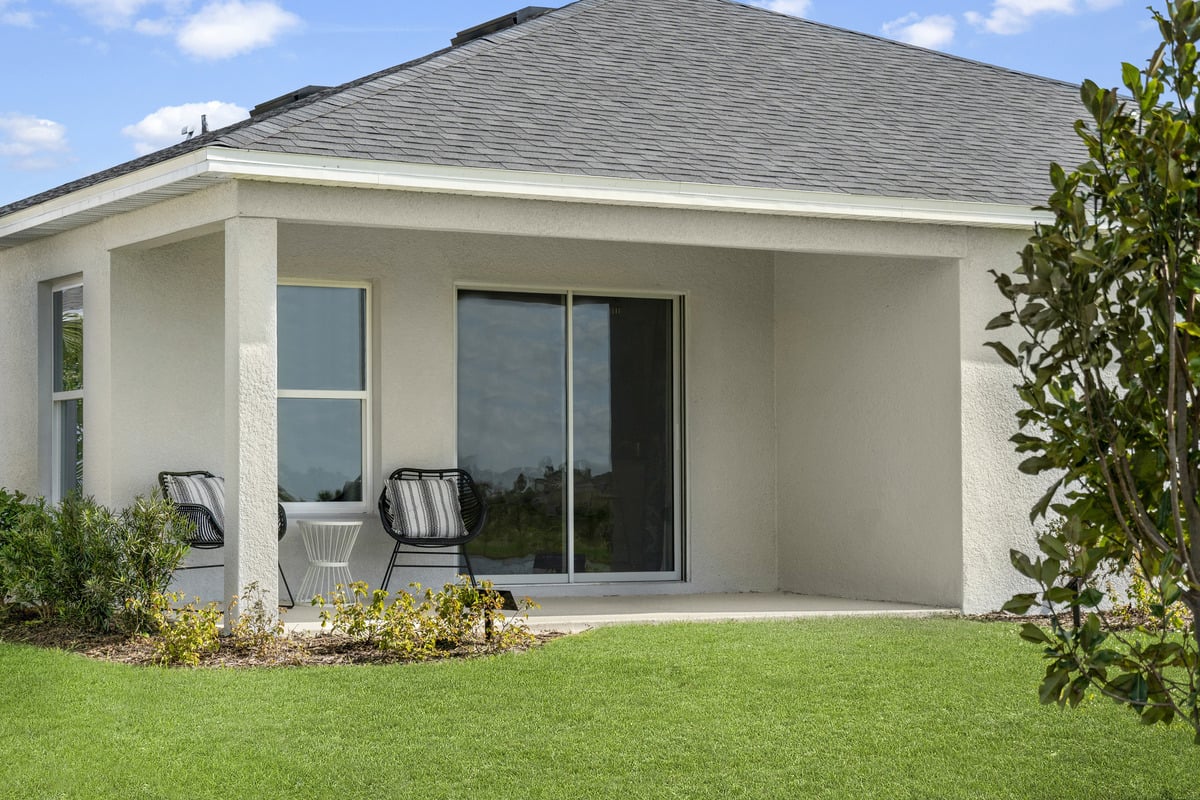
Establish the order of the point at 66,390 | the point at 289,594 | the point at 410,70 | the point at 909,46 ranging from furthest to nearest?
the point at 909,46 → the point at 66,390 → the point at 289,594 → the point at 410,70

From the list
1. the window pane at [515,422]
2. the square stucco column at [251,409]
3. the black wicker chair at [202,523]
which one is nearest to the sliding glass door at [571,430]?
the window pane at [515,422]

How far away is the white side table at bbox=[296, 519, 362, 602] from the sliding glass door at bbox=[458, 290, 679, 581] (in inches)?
43.5

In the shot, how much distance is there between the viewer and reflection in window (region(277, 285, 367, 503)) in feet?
33.7

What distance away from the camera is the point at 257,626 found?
784cm

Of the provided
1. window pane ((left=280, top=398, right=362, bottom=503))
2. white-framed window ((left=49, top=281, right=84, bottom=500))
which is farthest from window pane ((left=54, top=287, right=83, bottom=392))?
window pane ((left=280, top=398, right=362, bottom=503))

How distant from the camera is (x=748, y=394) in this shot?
450 inches

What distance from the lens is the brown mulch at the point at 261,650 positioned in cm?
761

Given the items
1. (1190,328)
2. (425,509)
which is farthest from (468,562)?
(1190,328)

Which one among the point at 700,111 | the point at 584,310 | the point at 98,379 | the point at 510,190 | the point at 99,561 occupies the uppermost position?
the point at 700,111

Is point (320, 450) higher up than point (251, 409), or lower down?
lower down

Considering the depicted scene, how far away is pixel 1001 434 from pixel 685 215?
2.80 metres

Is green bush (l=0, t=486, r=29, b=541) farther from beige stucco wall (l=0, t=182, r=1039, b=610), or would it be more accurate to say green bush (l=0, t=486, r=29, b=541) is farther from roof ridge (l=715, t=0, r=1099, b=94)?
roof ridge (l=715, t=0, r=1099, b=94)

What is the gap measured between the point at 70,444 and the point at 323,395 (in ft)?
7.35

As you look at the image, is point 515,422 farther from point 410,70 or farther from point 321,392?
point 410,70
